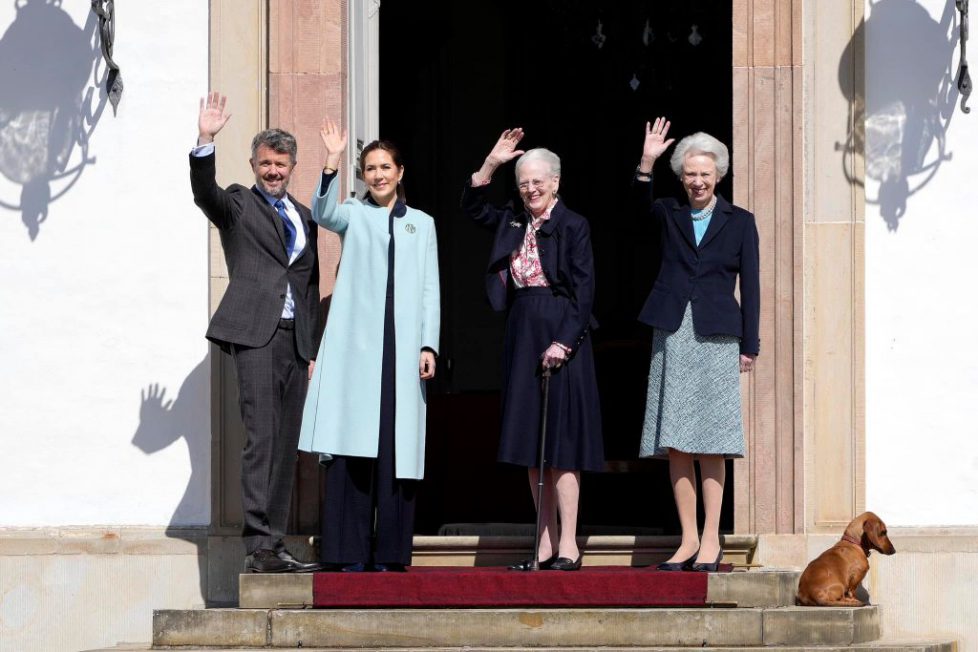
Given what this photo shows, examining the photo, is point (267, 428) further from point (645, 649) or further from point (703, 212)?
point (703, 212)

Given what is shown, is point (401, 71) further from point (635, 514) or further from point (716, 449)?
point (716, 449)

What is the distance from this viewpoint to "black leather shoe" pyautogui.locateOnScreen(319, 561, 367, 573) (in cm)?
822

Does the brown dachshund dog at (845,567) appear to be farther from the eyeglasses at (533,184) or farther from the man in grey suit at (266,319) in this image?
the man in grey suit at (266,319)

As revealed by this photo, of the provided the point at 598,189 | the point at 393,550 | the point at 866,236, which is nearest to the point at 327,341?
the point at 393,550

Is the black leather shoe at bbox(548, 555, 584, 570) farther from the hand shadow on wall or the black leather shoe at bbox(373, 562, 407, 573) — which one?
the hand shadow on wall

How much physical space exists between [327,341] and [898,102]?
2.74 m

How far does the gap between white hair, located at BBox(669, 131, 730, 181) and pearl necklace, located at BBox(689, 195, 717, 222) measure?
4.8 inches

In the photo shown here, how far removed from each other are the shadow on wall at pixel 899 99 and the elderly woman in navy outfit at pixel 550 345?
146 centimetres

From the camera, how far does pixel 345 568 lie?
325 inches

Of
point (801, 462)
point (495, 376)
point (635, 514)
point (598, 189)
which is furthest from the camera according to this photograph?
point (598, 189)

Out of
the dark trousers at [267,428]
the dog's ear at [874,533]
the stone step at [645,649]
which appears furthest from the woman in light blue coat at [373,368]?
the dog's ear at [874,533]

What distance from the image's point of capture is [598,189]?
14.0 meters

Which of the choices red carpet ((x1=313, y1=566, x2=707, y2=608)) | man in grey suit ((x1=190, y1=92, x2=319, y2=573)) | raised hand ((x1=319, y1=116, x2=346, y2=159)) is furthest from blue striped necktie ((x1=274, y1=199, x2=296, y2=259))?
red carpet ((x1=313, y1=566, x2=707, y2=608))

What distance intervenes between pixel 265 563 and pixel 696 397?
1.83 metres
